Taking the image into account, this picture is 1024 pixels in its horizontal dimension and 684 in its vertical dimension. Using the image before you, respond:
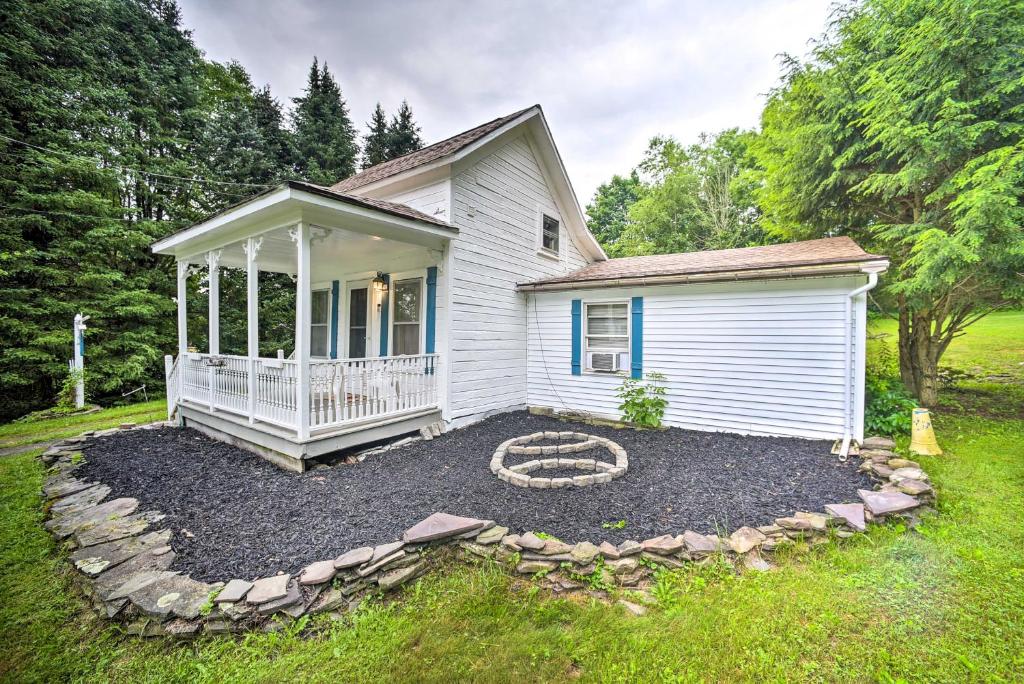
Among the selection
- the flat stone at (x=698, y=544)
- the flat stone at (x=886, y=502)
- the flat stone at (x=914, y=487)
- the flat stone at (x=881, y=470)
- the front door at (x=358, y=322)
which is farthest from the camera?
the front door at (x=358, y=322)

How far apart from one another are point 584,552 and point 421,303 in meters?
5.32

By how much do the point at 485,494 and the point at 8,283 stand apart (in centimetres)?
1286

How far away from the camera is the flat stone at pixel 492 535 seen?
10.0 feet

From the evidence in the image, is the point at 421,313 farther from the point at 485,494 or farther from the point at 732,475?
the point at 732,475

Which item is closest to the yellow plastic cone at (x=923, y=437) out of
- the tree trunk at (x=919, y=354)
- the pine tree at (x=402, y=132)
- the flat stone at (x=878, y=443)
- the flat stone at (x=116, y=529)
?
the flat stone at (x=878, y=443)

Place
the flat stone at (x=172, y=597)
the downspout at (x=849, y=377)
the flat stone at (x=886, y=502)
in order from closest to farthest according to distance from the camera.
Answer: the flat stone at (x=172, y=597)
the flat stone at (x=886, y=502)
the downspout at (x=849, y=377)

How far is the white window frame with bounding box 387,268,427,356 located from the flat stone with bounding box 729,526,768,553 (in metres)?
5.18

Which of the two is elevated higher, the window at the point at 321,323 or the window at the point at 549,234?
the window at the point at 549,234

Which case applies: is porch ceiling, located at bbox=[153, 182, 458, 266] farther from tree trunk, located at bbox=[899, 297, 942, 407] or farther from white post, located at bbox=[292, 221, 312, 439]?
tree trunk, located at bbox=[899, 297, 942, 407]

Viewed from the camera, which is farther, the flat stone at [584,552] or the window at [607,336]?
the window at [607,336]

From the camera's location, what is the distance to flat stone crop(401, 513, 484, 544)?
295 cm

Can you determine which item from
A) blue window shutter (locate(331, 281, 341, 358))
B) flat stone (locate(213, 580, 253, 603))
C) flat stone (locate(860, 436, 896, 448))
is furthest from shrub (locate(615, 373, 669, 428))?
blue window shutter (locate(331, 281, 341, 358))

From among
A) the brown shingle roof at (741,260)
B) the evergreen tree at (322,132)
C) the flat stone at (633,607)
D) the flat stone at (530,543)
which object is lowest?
the flat stone at (633,607)

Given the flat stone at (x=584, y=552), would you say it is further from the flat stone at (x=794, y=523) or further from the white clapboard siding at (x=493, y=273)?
the white clapboard siding at (x=493, y=273)
